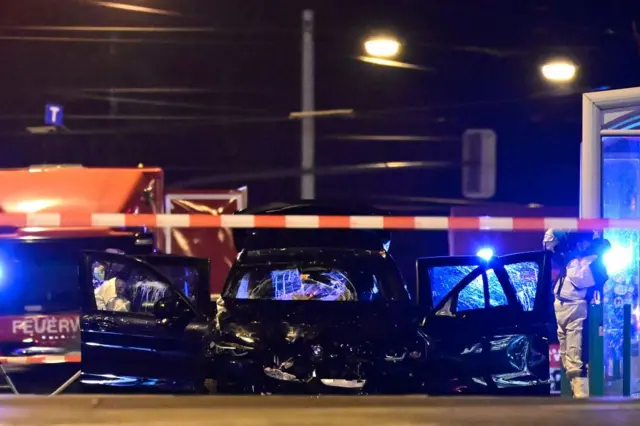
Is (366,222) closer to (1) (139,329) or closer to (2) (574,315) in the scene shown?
(1) (139,329)

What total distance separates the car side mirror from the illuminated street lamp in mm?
11713

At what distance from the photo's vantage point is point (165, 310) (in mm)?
5562

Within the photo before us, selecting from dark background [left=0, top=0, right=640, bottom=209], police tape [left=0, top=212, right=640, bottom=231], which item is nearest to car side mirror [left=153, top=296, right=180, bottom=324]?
police tape [left=0, top=212, right=640, bottom=231]

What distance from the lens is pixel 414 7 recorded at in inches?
613

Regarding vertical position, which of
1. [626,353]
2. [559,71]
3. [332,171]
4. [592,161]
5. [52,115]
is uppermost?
[559,71]

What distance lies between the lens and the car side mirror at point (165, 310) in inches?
218

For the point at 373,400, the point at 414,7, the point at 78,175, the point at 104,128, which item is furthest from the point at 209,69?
the point at 373,400

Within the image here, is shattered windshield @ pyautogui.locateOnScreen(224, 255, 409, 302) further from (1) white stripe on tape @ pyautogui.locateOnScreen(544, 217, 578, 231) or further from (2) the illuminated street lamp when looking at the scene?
(2) the illuminated street lamp

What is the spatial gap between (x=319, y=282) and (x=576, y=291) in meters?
2.37

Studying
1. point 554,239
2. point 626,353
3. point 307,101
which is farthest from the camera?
point 307,101

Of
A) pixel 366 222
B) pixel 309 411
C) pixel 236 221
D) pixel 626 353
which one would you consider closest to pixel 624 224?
pixel 626 353

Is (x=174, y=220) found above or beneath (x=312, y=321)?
above

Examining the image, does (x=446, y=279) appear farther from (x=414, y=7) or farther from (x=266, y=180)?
(x=414, y=7)

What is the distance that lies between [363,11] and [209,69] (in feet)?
11.7
